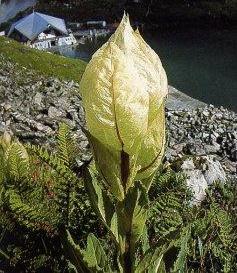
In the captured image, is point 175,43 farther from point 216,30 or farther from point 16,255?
point 16,255

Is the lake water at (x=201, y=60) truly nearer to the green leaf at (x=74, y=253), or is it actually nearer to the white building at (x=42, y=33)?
the white building at (x=42, y=33)

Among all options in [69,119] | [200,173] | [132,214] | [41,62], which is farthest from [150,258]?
[41,62]

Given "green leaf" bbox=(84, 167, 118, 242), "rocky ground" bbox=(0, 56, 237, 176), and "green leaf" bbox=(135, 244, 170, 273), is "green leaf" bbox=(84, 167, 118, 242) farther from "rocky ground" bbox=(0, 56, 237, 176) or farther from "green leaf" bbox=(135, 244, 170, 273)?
"rocky ground" bbox=(0, 56, 237, 176)

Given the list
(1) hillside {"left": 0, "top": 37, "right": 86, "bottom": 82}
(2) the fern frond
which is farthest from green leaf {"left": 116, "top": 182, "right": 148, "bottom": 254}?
(1) hillside {"left": 0, "top": 37, "right": 86, "bottom": 82}

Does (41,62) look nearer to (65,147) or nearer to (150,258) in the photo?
(65,147)

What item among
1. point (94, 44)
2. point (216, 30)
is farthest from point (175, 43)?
point (94, 44)

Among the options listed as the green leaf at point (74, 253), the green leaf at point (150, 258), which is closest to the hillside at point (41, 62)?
the green leaf at point (74, 253)

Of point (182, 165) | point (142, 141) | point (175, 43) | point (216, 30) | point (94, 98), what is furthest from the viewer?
point (216, 30)
